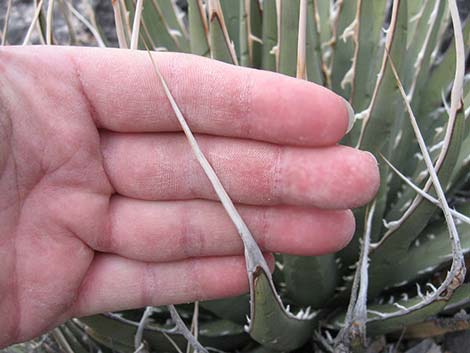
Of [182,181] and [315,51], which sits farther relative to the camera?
Answer: [315,51]

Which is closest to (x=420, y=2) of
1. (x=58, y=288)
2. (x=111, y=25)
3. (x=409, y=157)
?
(x=409, y=157)

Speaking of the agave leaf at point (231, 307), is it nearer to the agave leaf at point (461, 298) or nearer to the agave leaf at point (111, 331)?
the agave leaf at point (111, 331)

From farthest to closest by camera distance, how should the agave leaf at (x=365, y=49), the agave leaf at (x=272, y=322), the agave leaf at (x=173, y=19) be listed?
the agave leaf at (x=173, y=19) < the agave leaf at (x=365, y=49) < the agave leaf at (x=272, y=322)

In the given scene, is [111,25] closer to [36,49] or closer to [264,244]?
[36,49]

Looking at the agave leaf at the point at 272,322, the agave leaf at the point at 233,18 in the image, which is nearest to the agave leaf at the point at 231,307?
the agave leaf at the point at 272,322

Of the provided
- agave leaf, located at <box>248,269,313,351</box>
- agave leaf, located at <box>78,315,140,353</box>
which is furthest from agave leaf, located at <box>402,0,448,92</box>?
agave leaf, located at <box>78,315,140,353</box>

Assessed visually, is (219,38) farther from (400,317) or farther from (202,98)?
(400,317)

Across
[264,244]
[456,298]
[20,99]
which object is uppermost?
[20,99]

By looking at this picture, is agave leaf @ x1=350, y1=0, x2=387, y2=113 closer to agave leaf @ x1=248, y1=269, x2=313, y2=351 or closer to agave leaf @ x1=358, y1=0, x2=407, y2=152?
agave leaf @ x1=358, y1=0, x2=407, y2=152
